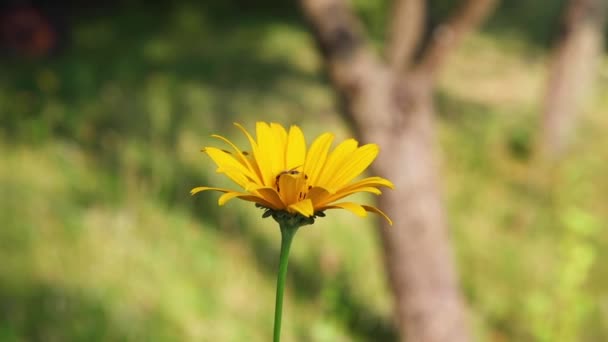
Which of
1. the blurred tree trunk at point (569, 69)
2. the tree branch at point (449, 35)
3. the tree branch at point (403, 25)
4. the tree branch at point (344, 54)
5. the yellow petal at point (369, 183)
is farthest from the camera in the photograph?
the tree branch at point (403, 25)

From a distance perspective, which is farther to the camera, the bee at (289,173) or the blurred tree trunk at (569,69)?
the blurred tree trunk at (569,69)

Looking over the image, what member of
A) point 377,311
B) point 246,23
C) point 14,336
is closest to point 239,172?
point 14,336

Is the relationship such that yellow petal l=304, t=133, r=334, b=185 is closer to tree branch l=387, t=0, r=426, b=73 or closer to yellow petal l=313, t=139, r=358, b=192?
yellow petal l=313, t=139, r=358, b=192

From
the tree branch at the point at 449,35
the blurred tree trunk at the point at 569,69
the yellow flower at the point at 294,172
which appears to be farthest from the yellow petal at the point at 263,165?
the blurred tree trunk at the point at 569,69

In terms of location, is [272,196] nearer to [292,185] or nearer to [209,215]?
[292,185]

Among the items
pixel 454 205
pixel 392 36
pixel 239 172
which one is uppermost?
pixel 392 36

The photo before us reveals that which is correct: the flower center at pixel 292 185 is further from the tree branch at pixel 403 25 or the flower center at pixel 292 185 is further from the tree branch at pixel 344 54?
the tree branch at pixel 403 25

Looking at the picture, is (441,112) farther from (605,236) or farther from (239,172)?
(239,172)

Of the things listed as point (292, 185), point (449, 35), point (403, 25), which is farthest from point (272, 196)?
point (403, 25)
